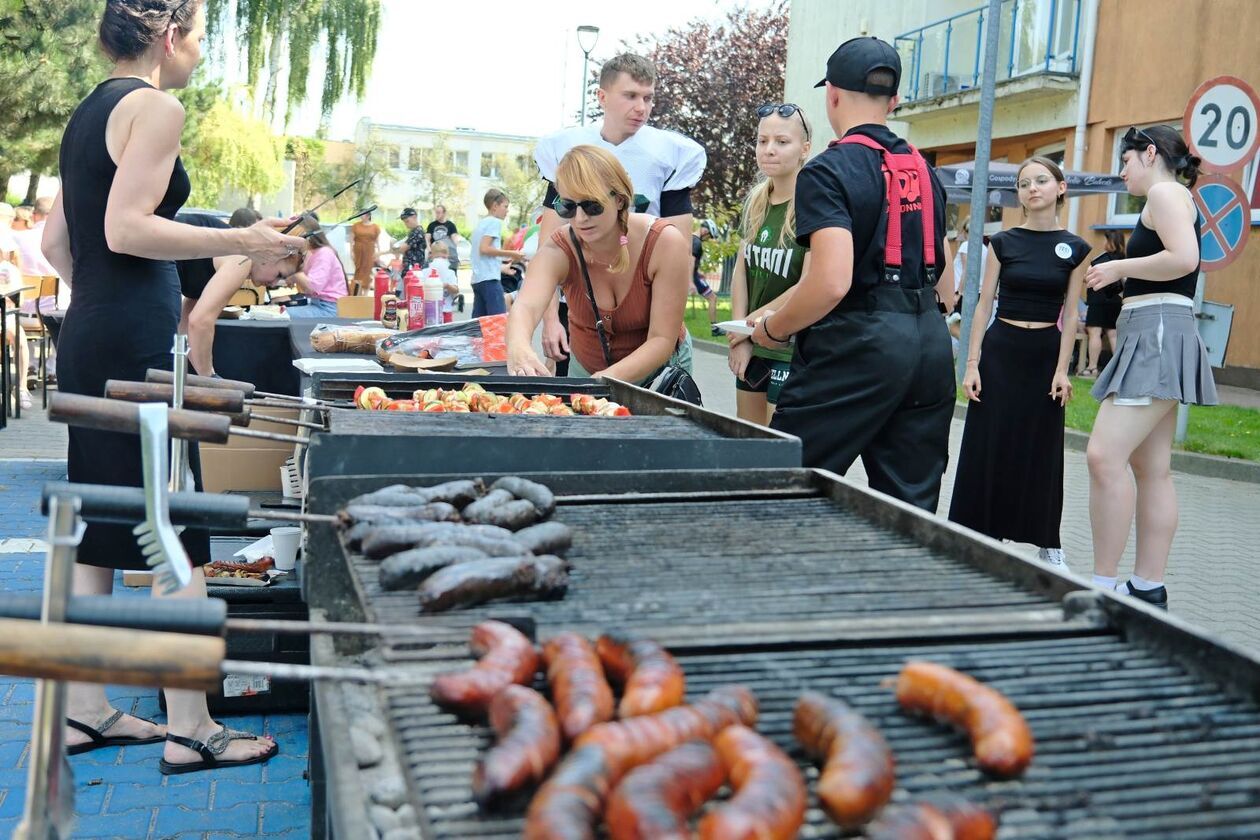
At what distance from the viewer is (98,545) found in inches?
148

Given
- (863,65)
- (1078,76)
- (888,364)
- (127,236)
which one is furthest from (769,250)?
(1078,76)

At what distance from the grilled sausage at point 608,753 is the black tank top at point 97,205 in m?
2.74

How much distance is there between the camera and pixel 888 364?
161 inches

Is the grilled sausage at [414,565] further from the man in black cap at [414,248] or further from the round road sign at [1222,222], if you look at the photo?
the man in black cap at [414,248]

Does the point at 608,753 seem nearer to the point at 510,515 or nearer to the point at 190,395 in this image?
the point at 510,515

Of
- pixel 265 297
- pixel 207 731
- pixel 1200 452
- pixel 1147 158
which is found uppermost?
pixel 1147 158

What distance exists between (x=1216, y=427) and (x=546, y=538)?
1190 cm

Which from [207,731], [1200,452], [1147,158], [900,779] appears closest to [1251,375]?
[1200,452]

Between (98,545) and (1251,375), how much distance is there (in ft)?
52.9

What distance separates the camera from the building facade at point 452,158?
87.2 metres

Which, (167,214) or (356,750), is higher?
(167,214)

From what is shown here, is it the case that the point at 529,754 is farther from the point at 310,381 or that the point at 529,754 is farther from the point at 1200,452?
the point at 1200,452

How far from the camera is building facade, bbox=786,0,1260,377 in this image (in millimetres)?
16297

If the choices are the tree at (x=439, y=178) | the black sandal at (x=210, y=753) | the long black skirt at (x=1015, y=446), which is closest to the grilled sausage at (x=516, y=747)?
the black sandal at (x=210, y=753)
